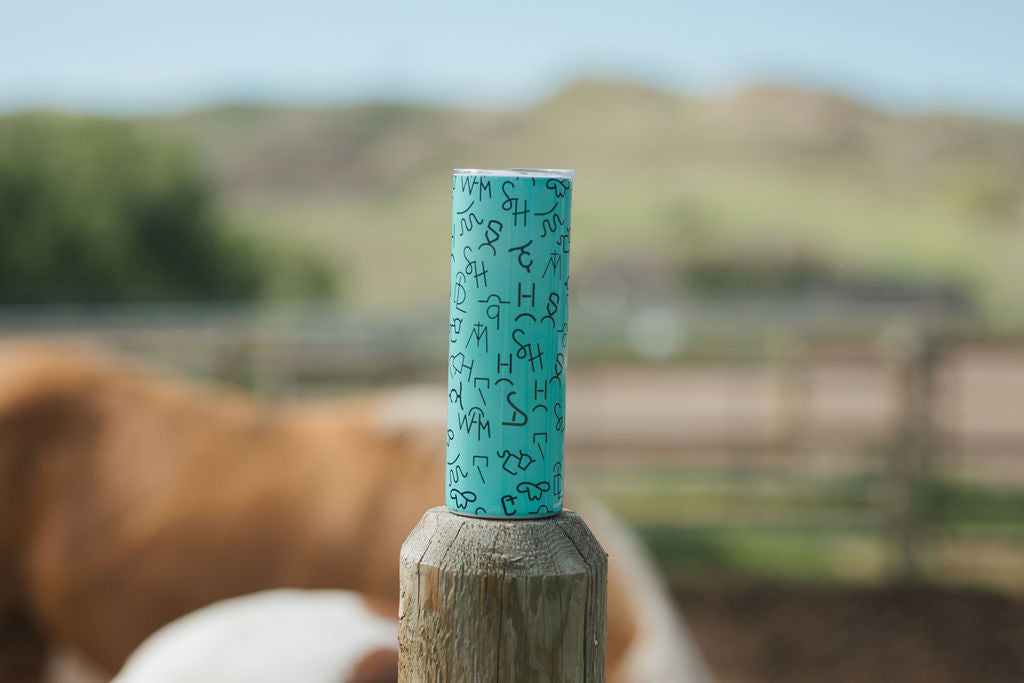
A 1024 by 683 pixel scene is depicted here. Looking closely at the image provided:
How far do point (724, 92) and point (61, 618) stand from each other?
3640 inches

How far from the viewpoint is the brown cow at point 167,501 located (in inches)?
98.8

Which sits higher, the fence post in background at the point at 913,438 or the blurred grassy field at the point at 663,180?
the blurred grassy field at the point at 663,180

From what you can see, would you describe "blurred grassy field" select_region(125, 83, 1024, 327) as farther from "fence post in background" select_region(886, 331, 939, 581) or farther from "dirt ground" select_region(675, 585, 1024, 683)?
"dirt ground" select_region(675, 585, 1024, 683)

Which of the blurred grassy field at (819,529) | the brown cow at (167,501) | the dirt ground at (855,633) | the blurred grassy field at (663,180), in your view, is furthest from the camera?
the blurred grassy field at (663,180)

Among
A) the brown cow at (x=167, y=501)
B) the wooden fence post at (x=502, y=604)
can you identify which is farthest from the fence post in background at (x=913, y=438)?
the wooden fence post at (x=502, y=604)

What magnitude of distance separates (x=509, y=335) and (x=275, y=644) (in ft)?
2.24

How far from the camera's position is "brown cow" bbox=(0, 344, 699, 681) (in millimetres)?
2510

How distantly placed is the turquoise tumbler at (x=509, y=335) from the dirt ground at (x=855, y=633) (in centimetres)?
323

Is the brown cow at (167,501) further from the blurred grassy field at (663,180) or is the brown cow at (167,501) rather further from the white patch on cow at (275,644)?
the blurred grassy field at (663,180)

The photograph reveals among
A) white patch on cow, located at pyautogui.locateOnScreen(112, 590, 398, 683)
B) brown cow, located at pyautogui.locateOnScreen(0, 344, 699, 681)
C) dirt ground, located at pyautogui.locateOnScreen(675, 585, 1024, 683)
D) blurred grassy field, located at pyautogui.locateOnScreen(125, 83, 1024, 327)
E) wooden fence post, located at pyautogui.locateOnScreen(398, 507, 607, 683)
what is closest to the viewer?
wooden fence post, located at pyautogui.locateOnScreen(398, 507, 607, 683)

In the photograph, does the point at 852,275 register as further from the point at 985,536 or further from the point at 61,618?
the point at 61,618

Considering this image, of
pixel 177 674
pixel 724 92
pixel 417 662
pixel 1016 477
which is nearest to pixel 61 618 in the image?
pixel 177 674

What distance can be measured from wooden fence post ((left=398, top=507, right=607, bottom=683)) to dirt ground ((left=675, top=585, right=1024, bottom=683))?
320 centimetres

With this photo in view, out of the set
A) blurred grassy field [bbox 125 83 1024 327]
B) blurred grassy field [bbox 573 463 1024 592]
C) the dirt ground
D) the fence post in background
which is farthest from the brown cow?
blurred grassy field [bbox 125 83 1024 327]
